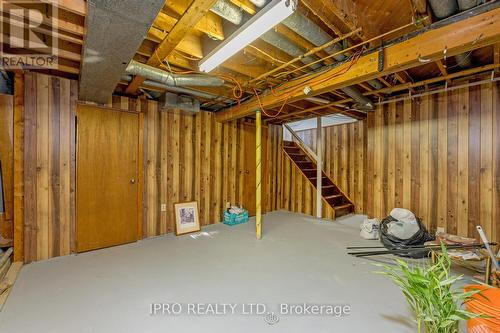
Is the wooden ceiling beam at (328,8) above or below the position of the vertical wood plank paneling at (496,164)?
Answer: above

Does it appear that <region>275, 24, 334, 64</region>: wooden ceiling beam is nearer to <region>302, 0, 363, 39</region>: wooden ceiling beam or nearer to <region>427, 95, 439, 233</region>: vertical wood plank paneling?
<region>302, 0, 363, 39</region>: wooden ceiling beam

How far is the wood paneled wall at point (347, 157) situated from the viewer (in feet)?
18.2

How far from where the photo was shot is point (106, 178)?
3250mm

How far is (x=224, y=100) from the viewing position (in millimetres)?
4000

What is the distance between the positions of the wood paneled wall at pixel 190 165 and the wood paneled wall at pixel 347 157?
2.63 m

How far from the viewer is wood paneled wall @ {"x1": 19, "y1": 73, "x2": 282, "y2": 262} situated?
9.18 feet

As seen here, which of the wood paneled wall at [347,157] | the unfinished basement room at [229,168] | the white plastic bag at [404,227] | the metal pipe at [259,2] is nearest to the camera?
the metal pipe at [259,2]

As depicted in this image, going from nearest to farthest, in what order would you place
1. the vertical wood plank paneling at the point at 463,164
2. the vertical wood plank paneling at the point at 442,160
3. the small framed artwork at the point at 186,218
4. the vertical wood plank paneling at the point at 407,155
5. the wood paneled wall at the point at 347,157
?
the vertical wood plank paneling at the point at 463,164
the vertical wood plank paneling at the point at 442,160
the vertical wood plank paneling at the point at 407,155
the small framed artwork at the point at 186,218
the wood paneled wall at the point at 347,157

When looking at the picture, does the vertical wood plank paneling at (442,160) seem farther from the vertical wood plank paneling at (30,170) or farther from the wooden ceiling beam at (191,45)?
the vertical wood plank paneling at (30,170)

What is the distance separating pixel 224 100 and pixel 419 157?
339 centimetres

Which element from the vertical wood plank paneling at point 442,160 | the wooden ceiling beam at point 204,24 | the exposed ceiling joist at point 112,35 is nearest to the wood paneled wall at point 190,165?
the exposed ceiling joist at point 112,35

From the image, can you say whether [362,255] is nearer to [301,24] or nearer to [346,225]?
[346,225]

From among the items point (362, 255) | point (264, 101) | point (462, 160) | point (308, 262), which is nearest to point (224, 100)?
point (264, 101)

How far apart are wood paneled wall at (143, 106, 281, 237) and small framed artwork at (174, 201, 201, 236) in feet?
0.41
